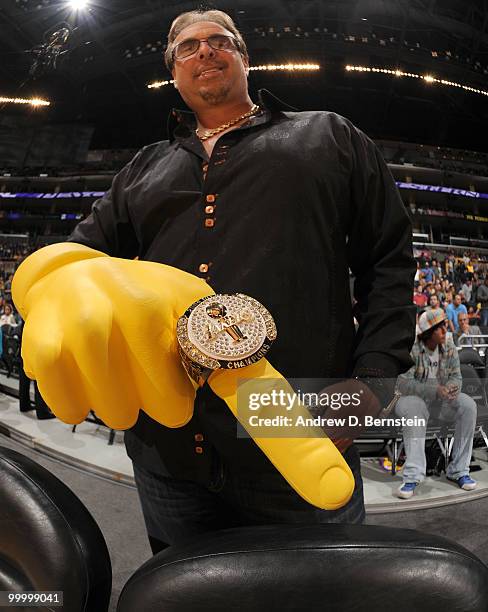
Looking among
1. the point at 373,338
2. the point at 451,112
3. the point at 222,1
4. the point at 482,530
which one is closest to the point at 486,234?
the point at 451,112

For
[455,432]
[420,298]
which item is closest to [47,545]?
[455,432]

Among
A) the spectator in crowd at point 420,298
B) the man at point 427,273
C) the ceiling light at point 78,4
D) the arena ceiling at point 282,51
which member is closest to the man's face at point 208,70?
the arena ceiling at point 282,51

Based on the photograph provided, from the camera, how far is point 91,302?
11.1 inches

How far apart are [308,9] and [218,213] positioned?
3.82 m

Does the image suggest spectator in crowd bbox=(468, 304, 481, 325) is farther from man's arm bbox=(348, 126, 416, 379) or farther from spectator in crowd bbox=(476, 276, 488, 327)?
man's arm bbox=(348, 126, 416, 379)

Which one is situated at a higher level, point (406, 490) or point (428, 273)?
point (428, 273)

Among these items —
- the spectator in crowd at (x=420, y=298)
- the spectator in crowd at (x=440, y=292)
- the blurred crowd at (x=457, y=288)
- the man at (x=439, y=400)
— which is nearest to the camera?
the man at (x=439, y=400)

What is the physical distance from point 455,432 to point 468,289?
608 cm

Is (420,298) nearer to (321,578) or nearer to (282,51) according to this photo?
(282,51)

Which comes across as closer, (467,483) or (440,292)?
(467,483)

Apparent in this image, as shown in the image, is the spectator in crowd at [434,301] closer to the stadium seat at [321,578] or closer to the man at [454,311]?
the man at [454,311]

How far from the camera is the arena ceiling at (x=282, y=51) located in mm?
2975

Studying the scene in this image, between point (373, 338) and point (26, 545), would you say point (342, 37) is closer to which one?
point (373, 338)

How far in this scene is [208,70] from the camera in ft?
1.56
